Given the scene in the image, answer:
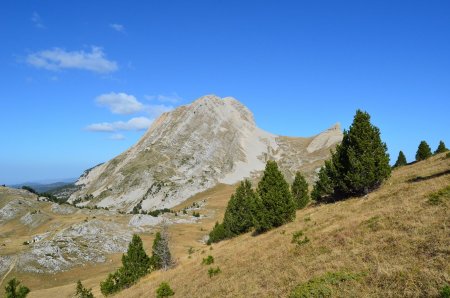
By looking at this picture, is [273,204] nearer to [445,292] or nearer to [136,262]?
[136,262]

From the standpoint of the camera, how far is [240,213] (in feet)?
196

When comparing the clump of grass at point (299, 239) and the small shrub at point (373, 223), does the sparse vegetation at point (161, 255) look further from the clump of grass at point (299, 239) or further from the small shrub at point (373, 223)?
the small shrub at point (373, 223)

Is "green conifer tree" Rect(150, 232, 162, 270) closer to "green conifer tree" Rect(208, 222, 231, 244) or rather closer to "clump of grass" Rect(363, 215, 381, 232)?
"green conifer tree" Rect(208, 222, 231, 244)

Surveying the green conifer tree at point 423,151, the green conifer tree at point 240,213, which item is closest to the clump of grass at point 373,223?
the green conifer tree at point 240,213

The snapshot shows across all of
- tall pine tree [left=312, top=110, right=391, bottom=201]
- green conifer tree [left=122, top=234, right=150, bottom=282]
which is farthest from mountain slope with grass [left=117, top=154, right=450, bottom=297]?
green conifer tree [left=122, top=234, right=150, bottom=282]

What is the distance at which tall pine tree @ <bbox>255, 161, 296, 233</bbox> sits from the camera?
42.1 m

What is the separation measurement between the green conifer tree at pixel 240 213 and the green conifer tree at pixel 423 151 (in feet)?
123

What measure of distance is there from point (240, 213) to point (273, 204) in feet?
58.5

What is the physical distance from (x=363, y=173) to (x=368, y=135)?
4717mm

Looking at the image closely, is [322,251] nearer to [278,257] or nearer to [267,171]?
[278,257]

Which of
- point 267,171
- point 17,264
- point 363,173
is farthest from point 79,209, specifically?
point 363,173

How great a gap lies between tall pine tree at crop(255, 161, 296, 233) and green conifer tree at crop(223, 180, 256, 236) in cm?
1065

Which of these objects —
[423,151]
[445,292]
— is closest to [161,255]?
[445,292]

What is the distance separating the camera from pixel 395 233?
57.6 feet
